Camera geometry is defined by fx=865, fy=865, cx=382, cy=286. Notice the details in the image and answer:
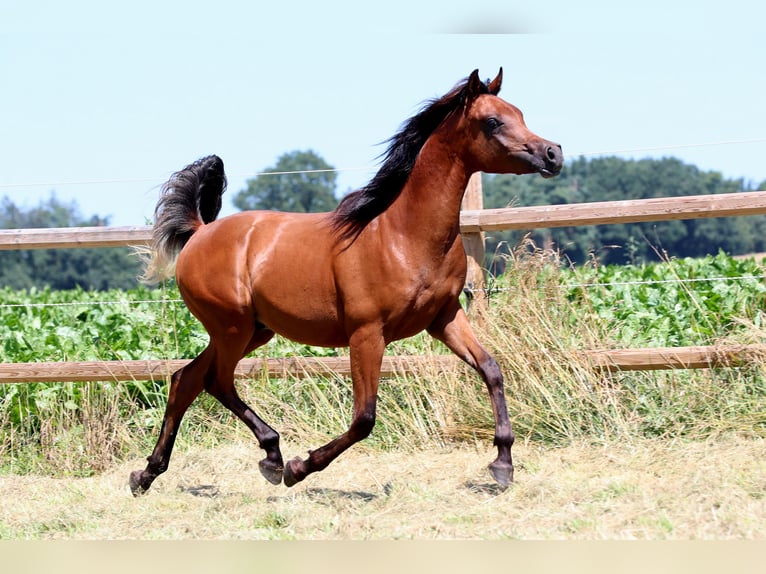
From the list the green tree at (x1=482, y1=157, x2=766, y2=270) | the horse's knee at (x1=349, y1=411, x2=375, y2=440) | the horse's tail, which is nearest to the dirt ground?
the horse's knee at (x1=349, y1=411, x2=375, y2=440)

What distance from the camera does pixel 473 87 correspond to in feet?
15.7

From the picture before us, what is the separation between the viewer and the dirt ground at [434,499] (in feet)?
13.0

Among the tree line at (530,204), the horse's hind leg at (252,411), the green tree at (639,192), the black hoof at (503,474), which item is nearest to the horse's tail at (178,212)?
the horse's hind leg at (252,411)

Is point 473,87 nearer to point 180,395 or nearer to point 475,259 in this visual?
point 475,259

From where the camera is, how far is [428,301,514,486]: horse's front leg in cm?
478

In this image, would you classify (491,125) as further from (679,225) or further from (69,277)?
(69,277)

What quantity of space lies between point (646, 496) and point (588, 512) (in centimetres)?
37

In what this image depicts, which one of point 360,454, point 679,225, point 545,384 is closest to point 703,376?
point 545,384

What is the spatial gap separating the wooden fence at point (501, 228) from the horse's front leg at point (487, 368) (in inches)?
45.7

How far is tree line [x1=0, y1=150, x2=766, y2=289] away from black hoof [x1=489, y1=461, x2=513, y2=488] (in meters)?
47.5

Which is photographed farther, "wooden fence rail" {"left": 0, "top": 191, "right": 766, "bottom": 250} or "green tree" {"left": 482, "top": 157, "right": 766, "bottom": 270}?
"green tree" {"left": 482, "top": 157, "right": 766, "bottom": 270}

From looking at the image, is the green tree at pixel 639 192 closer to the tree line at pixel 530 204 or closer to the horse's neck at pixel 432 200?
the tree line at pixel 530 204

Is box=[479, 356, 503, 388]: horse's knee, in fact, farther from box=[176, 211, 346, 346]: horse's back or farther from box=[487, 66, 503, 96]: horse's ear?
box=[487, 66, 503, 96]: horse's ear

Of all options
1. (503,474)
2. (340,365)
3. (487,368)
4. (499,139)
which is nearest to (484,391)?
(340,365)
